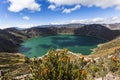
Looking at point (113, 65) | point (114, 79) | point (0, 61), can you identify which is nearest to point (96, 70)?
point (113, 65)

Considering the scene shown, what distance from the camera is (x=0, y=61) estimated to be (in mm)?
143250

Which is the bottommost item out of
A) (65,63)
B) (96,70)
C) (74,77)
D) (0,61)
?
(0,61)

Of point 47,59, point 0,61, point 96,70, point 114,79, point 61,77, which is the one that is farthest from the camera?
point 0,61

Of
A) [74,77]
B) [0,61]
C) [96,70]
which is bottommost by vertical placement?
[0,61]

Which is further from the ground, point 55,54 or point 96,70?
point 55,54

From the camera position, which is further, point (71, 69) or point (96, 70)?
point (96, 70)

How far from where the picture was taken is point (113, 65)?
2677 centimetres

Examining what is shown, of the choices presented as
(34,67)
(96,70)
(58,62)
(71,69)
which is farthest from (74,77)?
(96,70)

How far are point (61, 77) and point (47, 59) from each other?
2.08 meters

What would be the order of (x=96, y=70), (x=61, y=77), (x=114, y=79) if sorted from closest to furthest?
(x=61, y=77)
(x=114, y=79)
(x=96, y=70)

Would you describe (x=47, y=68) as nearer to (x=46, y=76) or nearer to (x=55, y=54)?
(x=46, y=76)

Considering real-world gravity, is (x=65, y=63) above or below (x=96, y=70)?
above

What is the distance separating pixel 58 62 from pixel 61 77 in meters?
1.33

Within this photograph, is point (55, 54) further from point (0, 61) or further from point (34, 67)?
point (0, 61)
